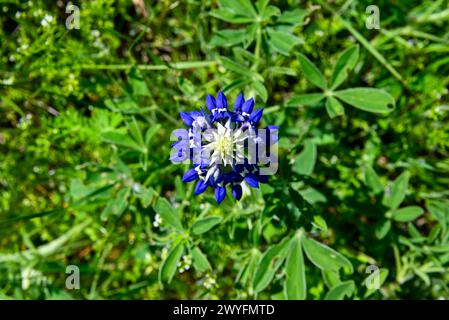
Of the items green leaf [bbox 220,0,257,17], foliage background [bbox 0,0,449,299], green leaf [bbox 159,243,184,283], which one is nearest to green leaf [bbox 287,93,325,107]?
foliage background [bbox 0,0,449,299]

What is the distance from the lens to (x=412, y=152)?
3.21 meters

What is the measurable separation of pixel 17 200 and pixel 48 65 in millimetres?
962

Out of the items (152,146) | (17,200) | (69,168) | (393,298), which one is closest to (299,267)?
(393,298)

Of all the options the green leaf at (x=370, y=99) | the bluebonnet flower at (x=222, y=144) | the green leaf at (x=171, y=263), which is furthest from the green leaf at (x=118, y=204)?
the green leaf at (x=370, y=99)

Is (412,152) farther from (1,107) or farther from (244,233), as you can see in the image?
(1,107)

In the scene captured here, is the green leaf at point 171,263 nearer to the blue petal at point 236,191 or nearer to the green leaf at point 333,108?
the blue petal at point 236,191

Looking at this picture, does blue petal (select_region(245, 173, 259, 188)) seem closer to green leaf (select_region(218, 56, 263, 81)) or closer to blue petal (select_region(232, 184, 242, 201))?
blue petal (select_region(232, 184, 242, 201))

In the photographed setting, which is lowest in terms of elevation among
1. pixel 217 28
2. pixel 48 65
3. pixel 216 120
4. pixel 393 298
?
pixel 393 298

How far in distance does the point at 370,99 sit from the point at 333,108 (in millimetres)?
203

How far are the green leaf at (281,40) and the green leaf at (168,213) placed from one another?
0.94 meters

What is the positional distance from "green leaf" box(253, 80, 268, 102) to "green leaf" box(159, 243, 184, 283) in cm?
79

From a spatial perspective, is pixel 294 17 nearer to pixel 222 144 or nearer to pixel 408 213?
pixel 222 144

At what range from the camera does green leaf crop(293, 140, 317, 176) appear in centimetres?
278

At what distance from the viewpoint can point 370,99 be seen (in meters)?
2.72
